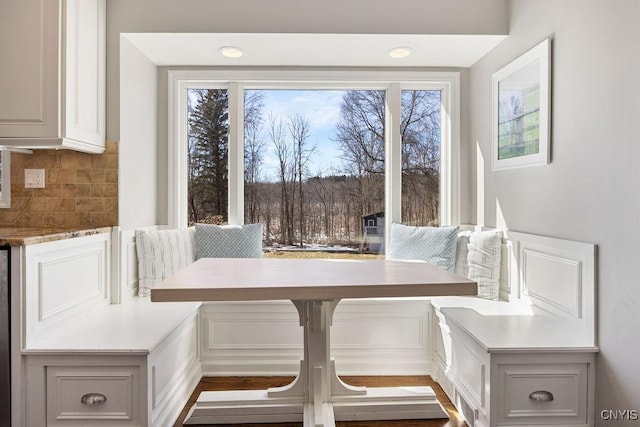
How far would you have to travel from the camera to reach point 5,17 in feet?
6.86

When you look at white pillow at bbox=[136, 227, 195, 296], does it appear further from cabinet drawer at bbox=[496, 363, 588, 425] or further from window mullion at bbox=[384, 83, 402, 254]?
cabinet drawer at bbox=[496, 363, 588, 425]

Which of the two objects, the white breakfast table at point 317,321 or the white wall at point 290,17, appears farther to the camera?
the white wall at point 290,17

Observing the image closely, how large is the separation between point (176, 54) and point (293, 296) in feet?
6.76

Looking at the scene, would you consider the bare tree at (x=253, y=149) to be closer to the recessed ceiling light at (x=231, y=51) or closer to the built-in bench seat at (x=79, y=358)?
the recessed ceiling light at (x=231, y=51)

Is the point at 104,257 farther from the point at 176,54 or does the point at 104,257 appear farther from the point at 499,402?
the point at 499,402

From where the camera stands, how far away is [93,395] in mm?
1786

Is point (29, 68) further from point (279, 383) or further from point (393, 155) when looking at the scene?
point (393, 155)

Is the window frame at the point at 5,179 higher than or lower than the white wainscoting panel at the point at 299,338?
higher

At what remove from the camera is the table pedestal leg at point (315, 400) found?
196 centimetres

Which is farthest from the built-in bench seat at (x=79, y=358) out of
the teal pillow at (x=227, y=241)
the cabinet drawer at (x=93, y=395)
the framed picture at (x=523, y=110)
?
the framed picture at (x=523, y=110)

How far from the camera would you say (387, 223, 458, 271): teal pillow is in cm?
288

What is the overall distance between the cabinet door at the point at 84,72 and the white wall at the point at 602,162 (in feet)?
7.81
